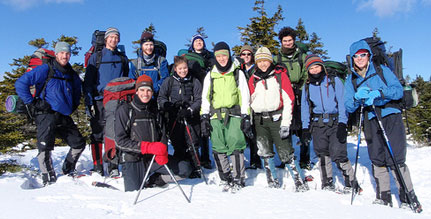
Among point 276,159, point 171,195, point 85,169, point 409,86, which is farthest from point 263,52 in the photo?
point 85,169

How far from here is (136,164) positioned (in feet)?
16.3

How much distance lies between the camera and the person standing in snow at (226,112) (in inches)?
201

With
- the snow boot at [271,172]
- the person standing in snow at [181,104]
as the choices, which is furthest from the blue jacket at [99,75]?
the snow boot at [271,172]

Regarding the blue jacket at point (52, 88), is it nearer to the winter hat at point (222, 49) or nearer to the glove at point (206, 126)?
the glove at point (206, 126)

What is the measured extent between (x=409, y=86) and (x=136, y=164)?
194 inches

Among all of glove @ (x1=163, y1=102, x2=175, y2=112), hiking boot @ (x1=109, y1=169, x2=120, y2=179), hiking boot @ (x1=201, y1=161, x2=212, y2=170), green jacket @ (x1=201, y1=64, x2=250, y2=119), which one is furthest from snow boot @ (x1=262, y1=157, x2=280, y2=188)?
hiking boot @ (x1=109, y1=169, x2=120, y2=179)

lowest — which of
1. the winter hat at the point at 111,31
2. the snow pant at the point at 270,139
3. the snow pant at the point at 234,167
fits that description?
the snow pant at the point at 234,167

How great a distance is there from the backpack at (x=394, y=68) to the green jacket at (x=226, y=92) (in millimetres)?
1984

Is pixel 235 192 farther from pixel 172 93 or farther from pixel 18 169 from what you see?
pixel 18 169

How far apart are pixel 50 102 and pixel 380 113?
6227 mm

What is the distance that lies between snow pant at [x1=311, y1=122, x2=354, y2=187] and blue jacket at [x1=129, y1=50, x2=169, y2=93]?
3.58m

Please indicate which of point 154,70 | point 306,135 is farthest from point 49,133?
point 306,135

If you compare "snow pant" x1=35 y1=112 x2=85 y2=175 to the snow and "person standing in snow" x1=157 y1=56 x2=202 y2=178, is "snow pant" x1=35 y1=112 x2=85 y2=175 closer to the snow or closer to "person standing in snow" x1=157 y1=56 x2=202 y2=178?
the snow

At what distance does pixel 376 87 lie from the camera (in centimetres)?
446
